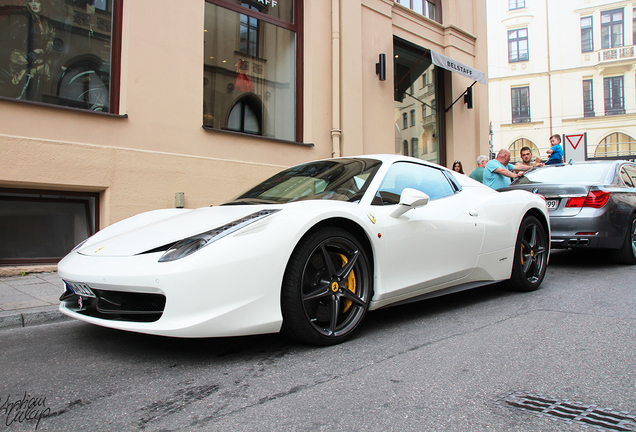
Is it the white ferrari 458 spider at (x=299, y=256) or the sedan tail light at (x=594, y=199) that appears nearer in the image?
the white ferrari 458 spider at (x=299, y=256)

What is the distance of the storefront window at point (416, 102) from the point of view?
10539 millimetres

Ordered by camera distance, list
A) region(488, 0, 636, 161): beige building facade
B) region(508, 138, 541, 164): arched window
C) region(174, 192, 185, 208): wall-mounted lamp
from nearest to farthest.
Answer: region(174, 192, 185, 208): wall-mounted lamp
region(488, 0, 636, 161): beige building facade
region(508, 138, 541, 164): arched window

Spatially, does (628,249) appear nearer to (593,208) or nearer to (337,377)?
(593,208)

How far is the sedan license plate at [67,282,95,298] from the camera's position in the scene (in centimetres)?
254

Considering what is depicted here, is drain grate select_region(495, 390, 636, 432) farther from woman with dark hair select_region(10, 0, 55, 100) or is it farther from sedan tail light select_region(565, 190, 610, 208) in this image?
woman with dark hair select_region(10, 0, 55, 100)

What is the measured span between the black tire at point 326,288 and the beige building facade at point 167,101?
404 centimetres

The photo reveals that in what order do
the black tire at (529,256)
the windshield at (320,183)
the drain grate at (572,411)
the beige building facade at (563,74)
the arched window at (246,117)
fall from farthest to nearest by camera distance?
the beige building facade at (563,74), the arched window at (246,117), the black tire at (529,256), the windshield at (320,183), the drain grate at (572,411)

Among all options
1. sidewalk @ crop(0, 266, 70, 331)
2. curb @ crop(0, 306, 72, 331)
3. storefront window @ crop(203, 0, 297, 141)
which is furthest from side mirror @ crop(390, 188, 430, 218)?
storefront window @ crop(203, 0, 297, 141)

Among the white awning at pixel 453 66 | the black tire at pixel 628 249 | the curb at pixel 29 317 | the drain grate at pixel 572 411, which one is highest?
the white awning at pixel 453 66

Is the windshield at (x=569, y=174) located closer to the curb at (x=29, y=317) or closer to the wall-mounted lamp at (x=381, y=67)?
the wall-mounted lamp at (x=381, y=67)

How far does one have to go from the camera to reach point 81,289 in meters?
2.60

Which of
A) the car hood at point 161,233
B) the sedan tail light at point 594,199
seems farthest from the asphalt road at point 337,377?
the sedan tail light at point 594,199

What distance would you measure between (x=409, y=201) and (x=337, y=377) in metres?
1.29

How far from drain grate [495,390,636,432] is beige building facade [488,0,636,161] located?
106ft
